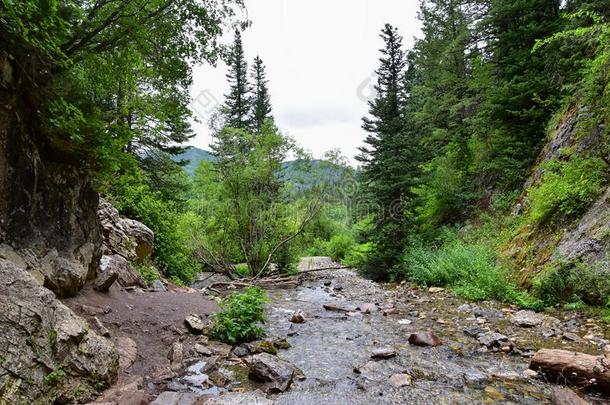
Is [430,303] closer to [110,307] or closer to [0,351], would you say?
[110,307]

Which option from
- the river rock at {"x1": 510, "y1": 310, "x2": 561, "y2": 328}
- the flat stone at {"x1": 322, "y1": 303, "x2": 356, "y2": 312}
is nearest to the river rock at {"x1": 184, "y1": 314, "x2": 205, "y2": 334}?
the flat stone at {"x1": 322, "y1": 303, "x2": 356, "y2": 312}

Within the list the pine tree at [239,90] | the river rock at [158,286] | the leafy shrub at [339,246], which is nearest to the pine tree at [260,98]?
the pine tree at [239,90]

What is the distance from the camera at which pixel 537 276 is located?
754cm

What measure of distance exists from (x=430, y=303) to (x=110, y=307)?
7504 mm

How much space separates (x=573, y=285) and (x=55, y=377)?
27.4 feet

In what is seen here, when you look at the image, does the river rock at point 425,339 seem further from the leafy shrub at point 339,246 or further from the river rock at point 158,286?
the leafy shrub at point 339,246

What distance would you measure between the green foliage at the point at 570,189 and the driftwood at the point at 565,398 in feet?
18.7

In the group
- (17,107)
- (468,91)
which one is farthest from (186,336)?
(468,91)

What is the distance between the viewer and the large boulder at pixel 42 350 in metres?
2.95

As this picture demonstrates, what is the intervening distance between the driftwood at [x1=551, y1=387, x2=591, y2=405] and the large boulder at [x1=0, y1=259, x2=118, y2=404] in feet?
16.1

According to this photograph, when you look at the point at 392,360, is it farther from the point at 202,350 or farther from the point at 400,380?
the point at 202,350

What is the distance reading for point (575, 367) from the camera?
13.3 feet

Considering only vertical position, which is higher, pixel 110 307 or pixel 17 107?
pixel 17 107

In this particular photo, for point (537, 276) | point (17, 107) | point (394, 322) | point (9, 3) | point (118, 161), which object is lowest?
point (394, 322)
